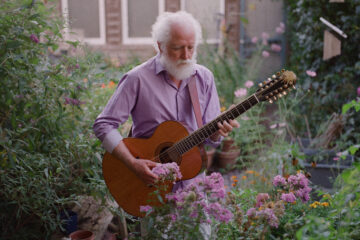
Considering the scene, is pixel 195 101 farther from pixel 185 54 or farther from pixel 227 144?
pixel 227 144

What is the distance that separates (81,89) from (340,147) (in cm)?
250

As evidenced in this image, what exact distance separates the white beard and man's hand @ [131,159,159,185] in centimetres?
51

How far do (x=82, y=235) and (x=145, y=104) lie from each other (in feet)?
4.19

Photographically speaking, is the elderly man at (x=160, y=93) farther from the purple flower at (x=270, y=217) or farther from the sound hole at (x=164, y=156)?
the purple flower at (x=270, y=217)

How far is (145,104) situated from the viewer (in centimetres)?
214

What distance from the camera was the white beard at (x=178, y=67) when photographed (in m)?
2.09

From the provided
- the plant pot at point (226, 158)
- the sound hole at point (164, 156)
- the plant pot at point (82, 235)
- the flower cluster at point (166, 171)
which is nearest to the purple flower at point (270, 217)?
the flower cluster at point (166, 171)

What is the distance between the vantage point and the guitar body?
83.4 inches

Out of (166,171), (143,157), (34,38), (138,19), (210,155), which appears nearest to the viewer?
(166,171)

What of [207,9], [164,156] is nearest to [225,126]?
[164,156]

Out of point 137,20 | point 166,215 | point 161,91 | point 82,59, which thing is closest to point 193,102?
point 161,91

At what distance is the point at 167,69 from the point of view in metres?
2.13

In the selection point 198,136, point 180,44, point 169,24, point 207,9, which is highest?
point 207,9

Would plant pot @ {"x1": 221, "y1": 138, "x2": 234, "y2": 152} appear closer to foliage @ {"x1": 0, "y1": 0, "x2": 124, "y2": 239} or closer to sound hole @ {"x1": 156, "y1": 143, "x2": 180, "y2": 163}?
foliage @ {"x1": 0, "y1": 0, "x2": 124, "y2": 239}
